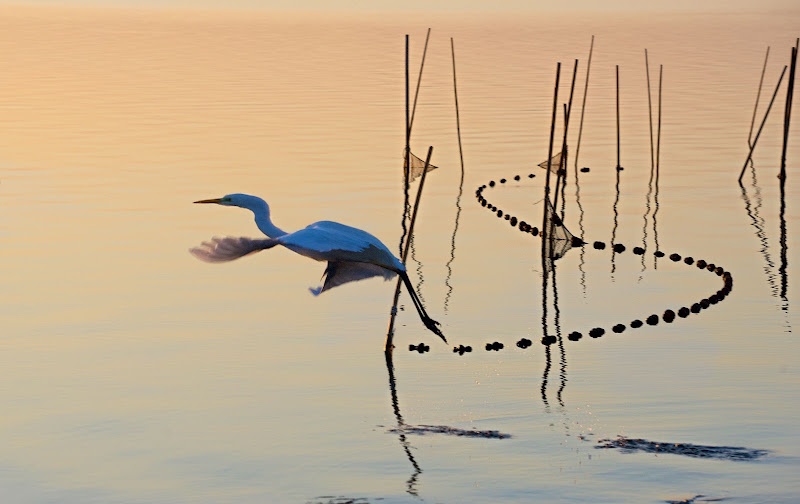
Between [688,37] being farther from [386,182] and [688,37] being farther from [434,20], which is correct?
[386,182]

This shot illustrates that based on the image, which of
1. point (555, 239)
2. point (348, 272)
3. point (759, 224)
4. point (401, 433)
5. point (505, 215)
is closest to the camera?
point (401, 433)

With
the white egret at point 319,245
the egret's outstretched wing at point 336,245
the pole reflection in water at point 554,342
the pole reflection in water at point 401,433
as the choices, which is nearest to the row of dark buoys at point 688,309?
the pole reflection in water at point 554,342

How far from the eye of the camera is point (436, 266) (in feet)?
49.4

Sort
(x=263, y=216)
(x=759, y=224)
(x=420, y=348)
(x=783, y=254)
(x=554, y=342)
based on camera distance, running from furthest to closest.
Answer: (x=759, y=224) → (x=783, y=254) → (x=554, y=342) → (x=420, y=348) → (x=263, y=216)

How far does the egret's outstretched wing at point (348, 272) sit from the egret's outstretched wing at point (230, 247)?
124 cm

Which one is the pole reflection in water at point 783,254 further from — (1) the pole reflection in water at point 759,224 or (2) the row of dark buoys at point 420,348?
(2) the row of dark buoys at point 420,348

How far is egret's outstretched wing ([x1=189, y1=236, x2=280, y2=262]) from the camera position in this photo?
9414 mm

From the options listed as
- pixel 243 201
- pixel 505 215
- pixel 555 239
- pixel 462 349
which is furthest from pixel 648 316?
pixel 505 215

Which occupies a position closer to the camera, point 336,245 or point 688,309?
point 336,245

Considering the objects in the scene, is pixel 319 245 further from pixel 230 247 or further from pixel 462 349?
pixel 462 349

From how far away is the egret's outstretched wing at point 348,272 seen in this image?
10594mm

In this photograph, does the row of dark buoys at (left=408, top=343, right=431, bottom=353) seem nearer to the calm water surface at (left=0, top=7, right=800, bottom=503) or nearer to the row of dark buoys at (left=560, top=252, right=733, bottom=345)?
the calm water surface at (left=0, top=7, right=800, bottom=503)

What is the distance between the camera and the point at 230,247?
31.0 feet

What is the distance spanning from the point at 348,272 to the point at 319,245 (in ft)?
3.90
